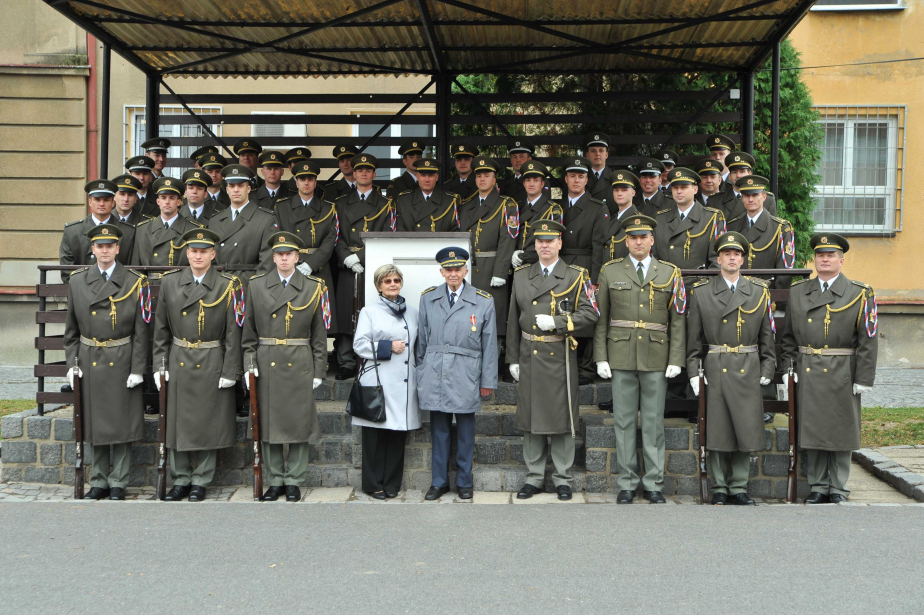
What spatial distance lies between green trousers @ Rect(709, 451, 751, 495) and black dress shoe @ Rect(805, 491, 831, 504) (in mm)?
447

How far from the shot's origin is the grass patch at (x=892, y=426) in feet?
29.6

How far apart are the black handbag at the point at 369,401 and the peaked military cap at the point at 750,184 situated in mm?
3353

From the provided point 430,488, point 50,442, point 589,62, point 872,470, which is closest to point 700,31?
point 589,62

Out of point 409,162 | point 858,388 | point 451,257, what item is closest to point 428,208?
point 409,162

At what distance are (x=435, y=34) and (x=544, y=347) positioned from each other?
4.18 m

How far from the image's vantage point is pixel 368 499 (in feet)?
23.4

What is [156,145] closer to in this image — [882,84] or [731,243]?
[731,243]

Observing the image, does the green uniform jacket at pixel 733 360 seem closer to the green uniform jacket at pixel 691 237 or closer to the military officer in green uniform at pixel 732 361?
the military officer in green uniform at pixel 732 361

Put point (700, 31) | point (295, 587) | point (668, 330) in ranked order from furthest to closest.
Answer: point (700, 31), point (668, 330), point (295, 587)

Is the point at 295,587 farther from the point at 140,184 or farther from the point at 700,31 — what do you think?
the point at 700,31

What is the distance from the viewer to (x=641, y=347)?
7000mm

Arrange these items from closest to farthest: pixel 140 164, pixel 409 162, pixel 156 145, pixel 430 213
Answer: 1. pixel 430 213
2. pixel 140 164
3. pixel 409 162
4. pixel 156 145

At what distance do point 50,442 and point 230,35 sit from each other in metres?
4.74

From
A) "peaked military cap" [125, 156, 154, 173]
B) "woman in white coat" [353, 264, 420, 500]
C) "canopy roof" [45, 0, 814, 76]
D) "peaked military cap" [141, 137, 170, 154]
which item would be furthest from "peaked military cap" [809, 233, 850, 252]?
"peaked military cap" [141, 137, 170, 154]
